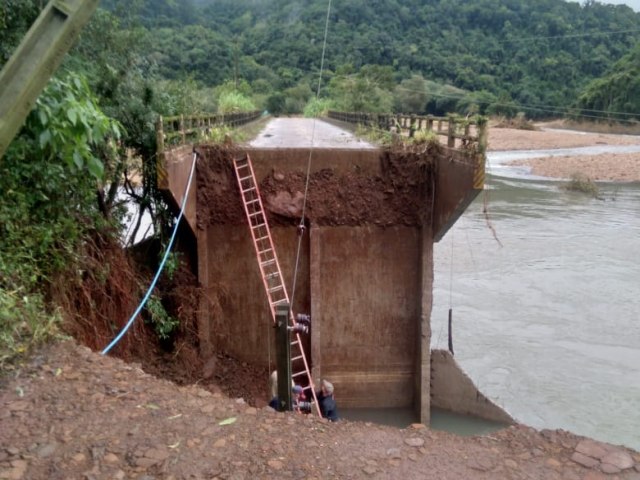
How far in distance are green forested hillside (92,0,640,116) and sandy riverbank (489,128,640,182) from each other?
11.0 meters

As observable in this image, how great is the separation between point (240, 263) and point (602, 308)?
37.7ft

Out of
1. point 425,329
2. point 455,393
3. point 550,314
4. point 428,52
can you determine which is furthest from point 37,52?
point 428,52

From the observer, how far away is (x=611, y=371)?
13.0 metres

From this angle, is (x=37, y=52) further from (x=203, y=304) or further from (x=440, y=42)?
(x=440, y=42)

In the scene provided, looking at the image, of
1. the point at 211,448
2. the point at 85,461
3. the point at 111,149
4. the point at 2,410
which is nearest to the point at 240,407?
the point at 211,448

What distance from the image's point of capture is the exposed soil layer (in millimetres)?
9219

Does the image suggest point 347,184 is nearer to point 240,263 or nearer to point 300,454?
point 240,263

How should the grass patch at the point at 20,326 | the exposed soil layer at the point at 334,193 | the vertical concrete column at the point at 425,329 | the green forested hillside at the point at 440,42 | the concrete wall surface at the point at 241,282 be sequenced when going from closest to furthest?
1. the grass patch at the point at 20,326
2. the exposed soil layer at the point at 334,193
3. the vertical concrete column at the point at 425,329
4. the concrete wall surface at the point at 241,282
5. the green forested hillside at the point at 440,42

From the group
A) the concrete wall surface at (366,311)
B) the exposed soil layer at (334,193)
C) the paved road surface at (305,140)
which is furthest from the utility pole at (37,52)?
the paved road surface at (305,140)

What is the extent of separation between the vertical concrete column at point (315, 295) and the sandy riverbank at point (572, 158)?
109 feet

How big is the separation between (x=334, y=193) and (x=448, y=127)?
6.68ft

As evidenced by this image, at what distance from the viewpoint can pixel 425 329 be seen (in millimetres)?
9422

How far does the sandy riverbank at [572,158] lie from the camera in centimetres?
3938

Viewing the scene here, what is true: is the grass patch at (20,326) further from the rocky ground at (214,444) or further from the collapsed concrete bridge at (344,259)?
the collapsed concrete bridge at (344,259)
